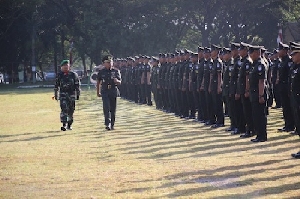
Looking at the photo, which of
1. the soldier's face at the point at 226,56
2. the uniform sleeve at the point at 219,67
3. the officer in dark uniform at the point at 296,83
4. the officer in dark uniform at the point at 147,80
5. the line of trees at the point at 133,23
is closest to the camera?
the officer in dark uniform at the point at 296,83

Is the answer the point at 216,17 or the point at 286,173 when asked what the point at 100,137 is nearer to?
the point at 286,173

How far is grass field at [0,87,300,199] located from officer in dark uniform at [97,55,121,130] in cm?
47

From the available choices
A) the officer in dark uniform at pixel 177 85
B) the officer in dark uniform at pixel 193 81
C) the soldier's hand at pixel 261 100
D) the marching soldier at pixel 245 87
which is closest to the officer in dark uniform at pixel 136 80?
the officer in dark uniform at pixel 177 85

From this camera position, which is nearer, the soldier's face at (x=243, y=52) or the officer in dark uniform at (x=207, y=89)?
the soldier's face at (x=243, y=52)

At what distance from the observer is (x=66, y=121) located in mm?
15891

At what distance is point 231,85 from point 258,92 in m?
1.61

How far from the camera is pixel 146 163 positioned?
991 centimetres

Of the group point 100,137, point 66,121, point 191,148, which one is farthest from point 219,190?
point 66,121

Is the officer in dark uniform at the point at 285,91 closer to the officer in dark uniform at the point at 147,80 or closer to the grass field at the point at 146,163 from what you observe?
the grass field at the point at 146,163

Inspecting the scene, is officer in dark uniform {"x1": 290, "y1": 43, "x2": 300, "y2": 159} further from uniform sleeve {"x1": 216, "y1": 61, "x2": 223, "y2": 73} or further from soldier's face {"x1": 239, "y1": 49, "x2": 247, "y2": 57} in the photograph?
uniform sleeve {"x1": 216, "y1": 61, "x2": 223, "y2": 73}

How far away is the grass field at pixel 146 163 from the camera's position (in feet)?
25.6

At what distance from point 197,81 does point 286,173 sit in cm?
826

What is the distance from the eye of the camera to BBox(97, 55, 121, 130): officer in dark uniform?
51.1ft

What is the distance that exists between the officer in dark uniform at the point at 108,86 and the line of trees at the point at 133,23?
36870 millimetres
